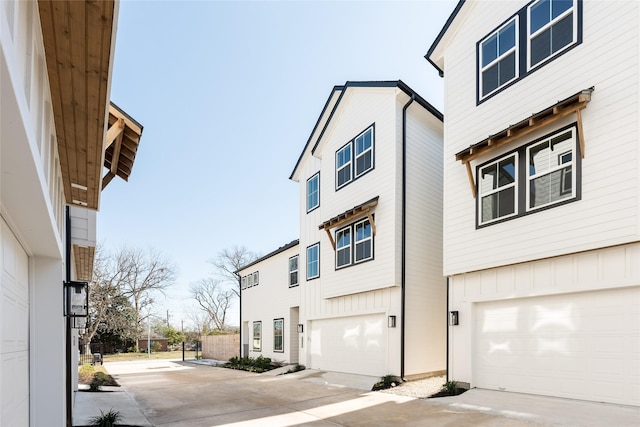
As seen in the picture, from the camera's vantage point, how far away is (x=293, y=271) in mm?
19219

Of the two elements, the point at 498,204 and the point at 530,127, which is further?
the point at 498,204

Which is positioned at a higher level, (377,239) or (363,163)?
(363,163)

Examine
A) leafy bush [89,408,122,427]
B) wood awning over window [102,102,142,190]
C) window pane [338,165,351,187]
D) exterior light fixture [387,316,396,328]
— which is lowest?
leafy bush [89,408,122,427]

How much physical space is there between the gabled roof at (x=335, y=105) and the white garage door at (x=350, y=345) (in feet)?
21.3

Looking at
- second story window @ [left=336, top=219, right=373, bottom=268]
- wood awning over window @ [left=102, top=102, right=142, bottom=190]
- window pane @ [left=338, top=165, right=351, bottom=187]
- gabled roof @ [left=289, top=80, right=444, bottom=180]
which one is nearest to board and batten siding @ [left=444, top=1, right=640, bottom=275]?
gabled roof @ [left=289, top=80, right=444, bottom=180]

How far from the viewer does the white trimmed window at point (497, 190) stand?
9094 mm

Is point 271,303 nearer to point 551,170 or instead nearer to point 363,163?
point 363,163

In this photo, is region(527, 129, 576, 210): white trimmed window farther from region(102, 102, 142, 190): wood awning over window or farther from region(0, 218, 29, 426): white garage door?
region(0, 218, 29, 426): white garage door

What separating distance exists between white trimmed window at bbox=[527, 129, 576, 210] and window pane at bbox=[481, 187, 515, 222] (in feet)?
1.45

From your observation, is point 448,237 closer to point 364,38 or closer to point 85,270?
point 364,38

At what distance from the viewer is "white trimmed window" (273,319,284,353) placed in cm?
1934

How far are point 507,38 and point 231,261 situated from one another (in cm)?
3881

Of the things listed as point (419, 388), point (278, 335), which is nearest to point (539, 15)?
point (419, 388)

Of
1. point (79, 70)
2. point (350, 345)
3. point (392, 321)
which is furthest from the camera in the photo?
point (350, 345)
